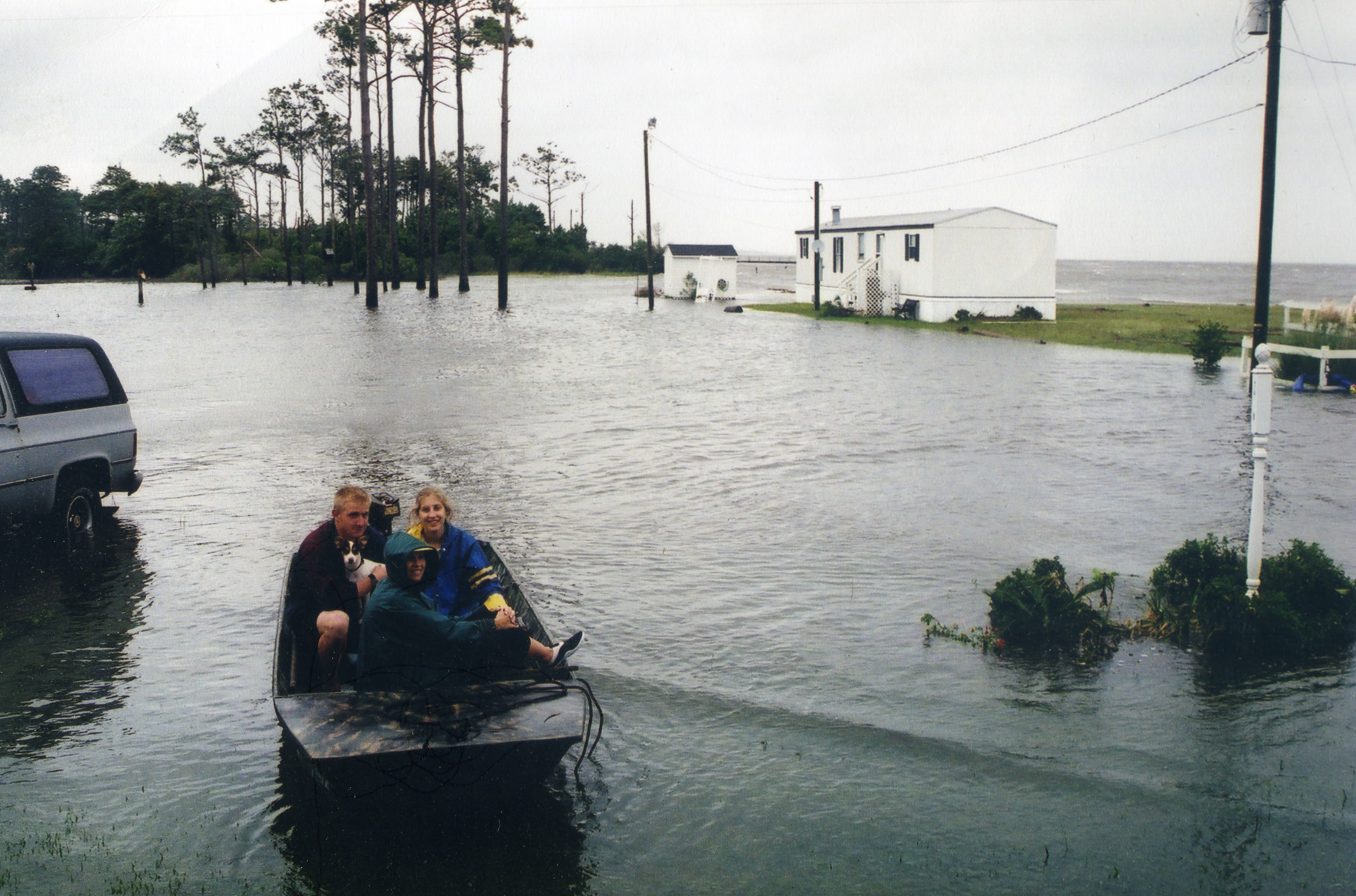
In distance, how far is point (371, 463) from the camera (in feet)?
55.6

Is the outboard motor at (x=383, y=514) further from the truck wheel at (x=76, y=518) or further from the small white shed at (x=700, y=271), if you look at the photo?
the small white shed at (x=700, y=271)

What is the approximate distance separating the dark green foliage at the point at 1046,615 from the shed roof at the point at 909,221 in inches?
1524

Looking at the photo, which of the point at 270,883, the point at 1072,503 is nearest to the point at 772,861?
the point at 270,883

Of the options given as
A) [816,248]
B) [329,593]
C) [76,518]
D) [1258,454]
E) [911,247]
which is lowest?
[76,518]

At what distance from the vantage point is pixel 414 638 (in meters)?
6.62

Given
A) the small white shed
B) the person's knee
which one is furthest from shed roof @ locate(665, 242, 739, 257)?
the person's knee

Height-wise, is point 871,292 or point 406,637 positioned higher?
point 871,292

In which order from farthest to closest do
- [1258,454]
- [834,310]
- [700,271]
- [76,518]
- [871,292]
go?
[700,271]
[834,310]
[871,292]
[76,518]
[1258,454]

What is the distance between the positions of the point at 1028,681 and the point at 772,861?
10.9ft

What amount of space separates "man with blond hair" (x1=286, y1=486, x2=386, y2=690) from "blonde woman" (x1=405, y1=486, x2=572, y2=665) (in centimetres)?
33

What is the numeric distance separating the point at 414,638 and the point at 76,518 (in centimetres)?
731

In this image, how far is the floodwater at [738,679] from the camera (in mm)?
6098

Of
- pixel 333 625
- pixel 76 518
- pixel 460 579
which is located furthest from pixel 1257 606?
pixel 76 518

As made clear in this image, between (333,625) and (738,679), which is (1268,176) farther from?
(333,625)
